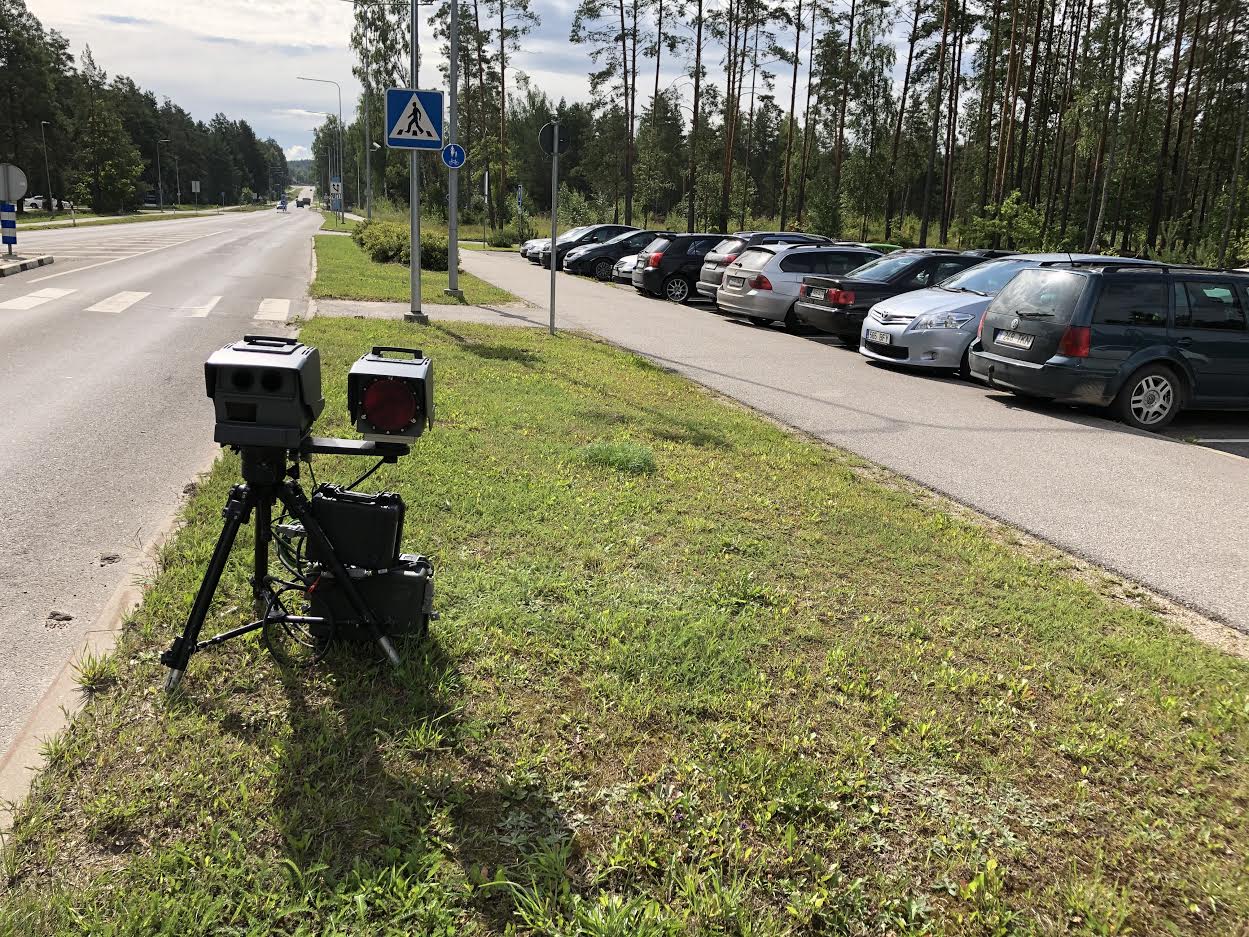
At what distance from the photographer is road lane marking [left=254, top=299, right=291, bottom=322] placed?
1404cm

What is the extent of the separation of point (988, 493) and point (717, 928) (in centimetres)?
506

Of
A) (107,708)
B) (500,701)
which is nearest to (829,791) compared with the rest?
(500,701)

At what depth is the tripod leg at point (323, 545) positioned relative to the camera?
3086 millimetres

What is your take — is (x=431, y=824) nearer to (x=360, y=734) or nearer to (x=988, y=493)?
(x=360, y=734)

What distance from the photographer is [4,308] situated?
13.7m

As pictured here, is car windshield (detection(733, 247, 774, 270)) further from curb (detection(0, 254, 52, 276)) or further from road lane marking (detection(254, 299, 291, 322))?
curb (detection(0, 254, 52, 276))

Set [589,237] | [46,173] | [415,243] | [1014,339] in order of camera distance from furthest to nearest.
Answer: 1. [46,173]
2. [589,237]
3. [415,243]
4. [1014,339]

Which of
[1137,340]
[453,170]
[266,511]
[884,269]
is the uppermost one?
[453,170]

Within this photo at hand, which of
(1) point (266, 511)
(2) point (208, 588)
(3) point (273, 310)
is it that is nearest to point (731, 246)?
(3) point (273, 310)

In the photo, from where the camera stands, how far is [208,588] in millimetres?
3051

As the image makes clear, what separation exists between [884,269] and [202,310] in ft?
37.3

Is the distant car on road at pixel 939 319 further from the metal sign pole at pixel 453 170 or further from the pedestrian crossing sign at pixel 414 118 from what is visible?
the metal sign pole at pixel 453 170

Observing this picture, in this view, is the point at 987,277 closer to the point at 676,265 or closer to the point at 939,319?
the point at 939,319

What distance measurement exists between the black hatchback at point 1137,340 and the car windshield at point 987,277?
2.72 m
